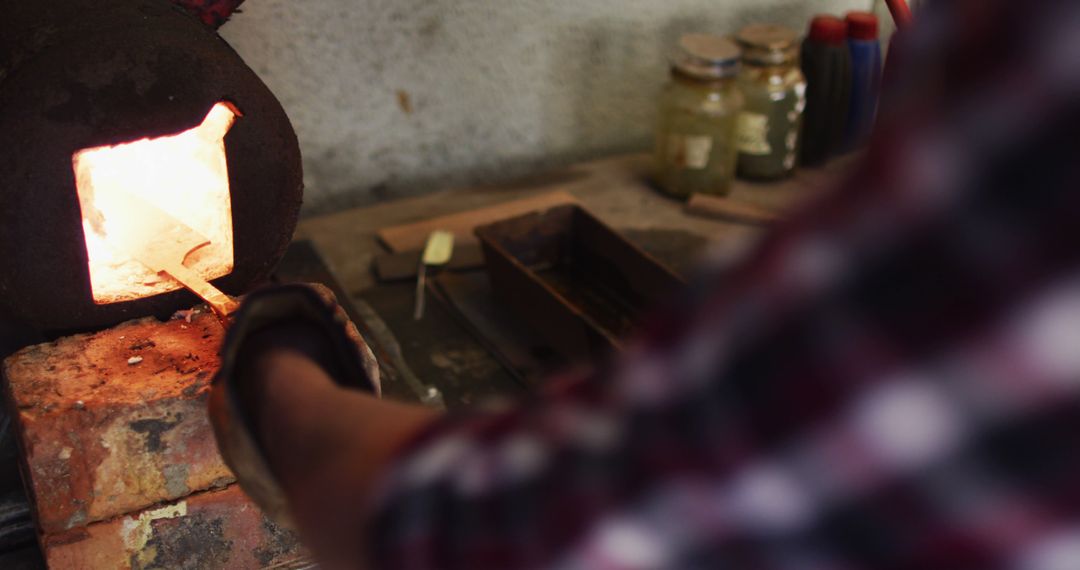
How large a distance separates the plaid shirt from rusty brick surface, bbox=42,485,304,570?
2.76ft

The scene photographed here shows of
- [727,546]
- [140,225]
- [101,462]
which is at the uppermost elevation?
[727,546]

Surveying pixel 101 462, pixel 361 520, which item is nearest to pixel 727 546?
pixel 361 520

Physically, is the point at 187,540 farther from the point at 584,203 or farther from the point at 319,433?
the point at 584,203

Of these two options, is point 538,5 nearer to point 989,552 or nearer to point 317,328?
point 317,328

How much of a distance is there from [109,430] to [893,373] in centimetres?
97

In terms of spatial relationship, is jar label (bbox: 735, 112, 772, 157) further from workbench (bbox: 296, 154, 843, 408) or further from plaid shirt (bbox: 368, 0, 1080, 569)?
plaid shirt (bbox: 368, 0, 1080, 569)

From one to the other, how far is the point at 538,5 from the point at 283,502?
→ 5.22 feet

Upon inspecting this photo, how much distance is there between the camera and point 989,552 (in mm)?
374

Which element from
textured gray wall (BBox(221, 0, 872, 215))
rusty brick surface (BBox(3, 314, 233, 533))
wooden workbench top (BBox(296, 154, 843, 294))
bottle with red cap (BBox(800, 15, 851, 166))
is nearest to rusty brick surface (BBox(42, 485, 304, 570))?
rusty brick surface (BBox(3, 314, 233, 533))

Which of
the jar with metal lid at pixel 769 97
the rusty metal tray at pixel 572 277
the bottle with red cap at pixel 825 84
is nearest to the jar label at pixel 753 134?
the jar with metal lid at pixel 769 97

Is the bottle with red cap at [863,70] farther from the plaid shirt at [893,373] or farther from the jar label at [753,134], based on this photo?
the plaid shirt at [893,373]

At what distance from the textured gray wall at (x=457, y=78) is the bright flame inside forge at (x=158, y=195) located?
0.58 meters

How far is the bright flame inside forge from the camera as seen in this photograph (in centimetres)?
129

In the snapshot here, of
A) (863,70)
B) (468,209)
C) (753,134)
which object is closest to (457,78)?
(468,209)
